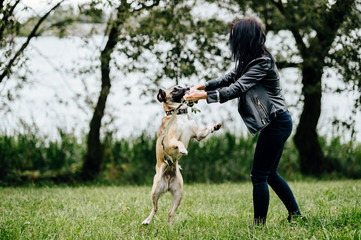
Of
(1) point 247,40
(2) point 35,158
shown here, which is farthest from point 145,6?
(1) point 247,40

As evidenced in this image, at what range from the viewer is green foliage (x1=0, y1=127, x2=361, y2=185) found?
25.4ft

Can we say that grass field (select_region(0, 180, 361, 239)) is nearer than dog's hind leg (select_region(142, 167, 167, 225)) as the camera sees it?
Yes

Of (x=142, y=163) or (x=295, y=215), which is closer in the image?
(x=295, y=215)

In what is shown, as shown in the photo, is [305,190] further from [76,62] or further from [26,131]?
[26,131]

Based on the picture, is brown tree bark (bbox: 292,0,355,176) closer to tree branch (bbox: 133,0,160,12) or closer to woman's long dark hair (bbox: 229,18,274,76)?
tree branch (bbox: 133,0,160,12)

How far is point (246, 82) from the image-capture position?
3355 mm

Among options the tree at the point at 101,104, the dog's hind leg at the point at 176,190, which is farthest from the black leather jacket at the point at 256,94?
the tree at the point at 101,104

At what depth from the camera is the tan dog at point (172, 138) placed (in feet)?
11.6

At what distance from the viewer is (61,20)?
7.84 metres

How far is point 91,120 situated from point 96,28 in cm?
186

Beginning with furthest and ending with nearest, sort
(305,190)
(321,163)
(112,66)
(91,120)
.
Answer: (321,163)
(91,120)
(112,66)
(305,190)

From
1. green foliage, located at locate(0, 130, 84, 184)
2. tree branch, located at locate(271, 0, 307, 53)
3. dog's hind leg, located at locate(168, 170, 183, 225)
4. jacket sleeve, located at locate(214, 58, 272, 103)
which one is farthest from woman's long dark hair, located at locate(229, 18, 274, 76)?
green foliage, located at locate(0, 130, 84, 184)

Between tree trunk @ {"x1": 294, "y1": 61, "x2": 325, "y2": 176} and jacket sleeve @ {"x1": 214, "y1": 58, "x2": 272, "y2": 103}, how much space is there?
5.18 metres

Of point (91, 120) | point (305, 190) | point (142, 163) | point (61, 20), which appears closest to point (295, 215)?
point (305, 190)
